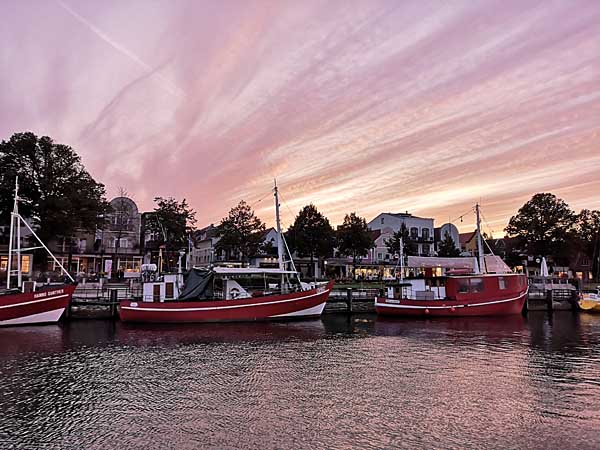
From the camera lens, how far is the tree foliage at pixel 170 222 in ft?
188

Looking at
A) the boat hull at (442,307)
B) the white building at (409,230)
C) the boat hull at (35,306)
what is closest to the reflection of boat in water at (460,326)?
the boat hull at (442,307)

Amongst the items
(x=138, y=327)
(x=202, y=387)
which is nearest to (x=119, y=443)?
(x=202, y=387)

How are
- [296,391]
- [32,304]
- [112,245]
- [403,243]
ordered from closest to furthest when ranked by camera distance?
[296,391] < [32,304] < [112,245] < [403,243]

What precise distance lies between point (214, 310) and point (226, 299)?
1.14m

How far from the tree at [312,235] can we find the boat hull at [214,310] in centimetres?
2705

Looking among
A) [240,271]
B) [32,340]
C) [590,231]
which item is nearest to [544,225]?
[590,231]

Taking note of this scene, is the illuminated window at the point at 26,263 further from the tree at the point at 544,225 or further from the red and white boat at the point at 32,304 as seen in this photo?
the tree at the point at 544,225

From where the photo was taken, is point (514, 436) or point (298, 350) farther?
point (298, 350)

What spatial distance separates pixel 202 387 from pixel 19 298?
18.9m

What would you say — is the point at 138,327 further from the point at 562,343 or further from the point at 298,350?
the point at 562,343

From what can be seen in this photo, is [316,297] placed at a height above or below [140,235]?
below

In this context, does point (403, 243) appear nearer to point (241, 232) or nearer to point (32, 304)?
point (241, 232)

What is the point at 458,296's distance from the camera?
3456 cm

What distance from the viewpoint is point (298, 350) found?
812 inches
